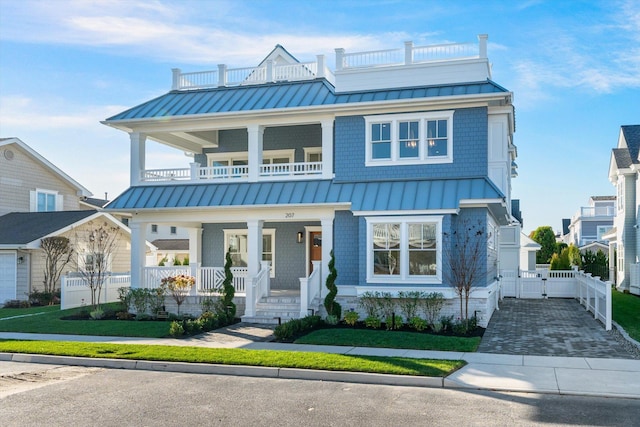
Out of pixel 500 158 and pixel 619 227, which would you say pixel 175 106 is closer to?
pixel 500 158

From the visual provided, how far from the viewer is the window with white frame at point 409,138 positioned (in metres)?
19.5

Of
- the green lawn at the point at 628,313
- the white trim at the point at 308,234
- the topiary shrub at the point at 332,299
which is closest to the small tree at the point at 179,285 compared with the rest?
the white trim at the point at 308,234

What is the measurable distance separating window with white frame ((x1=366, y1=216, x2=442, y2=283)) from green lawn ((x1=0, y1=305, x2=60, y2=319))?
13.4 meters

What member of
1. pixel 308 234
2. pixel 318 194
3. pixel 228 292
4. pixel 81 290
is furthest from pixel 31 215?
pixel 318 194

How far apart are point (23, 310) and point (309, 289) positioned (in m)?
13.2

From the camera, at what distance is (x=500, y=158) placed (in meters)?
20.7

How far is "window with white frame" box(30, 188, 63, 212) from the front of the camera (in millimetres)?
34281

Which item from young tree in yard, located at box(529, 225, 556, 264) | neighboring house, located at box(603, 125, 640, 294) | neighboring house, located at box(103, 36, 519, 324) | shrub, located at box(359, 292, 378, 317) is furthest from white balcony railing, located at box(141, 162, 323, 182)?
young tree in yard, located at box(529, 225, 556, 264)

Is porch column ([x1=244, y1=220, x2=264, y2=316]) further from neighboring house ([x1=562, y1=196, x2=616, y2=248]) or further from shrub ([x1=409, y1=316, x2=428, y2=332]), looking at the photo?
neighboring house ([x1=562, y1=196, x2=616, y2=248])

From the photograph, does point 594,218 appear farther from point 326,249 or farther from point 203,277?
point 203,277

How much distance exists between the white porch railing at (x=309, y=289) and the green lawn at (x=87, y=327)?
4.05 meters

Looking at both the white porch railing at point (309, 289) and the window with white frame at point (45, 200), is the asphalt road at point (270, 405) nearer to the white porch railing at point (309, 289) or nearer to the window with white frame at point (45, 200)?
the white porch railing at point (309, 289)

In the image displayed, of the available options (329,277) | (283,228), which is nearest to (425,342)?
(329,277)

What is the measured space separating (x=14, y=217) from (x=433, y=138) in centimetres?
2253
